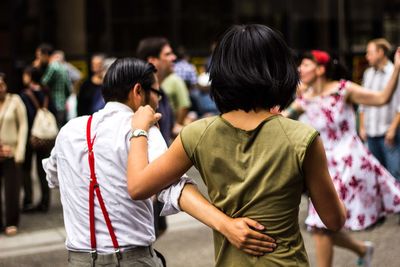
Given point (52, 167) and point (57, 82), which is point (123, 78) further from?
point (57, 82)

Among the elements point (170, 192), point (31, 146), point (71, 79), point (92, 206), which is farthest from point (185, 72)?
point (170, 192)

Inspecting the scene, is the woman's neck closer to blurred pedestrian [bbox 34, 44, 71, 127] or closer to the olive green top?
the olive green top

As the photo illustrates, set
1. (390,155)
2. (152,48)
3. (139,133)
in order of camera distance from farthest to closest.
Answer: (390,155) → (152,48) → (139,133)

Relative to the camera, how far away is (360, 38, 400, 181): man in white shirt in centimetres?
890

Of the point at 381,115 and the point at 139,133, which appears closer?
the point at 139,133

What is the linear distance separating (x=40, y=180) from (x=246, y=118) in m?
7.30

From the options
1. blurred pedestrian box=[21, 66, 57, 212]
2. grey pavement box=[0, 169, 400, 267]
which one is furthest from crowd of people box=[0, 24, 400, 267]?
blurred pedestrian box=[21, 66, 57, 212]

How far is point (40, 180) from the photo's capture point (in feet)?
31.2

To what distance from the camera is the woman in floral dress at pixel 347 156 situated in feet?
19.6

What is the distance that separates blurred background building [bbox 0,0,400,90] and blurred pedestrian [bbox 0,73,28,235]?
669 centimetres

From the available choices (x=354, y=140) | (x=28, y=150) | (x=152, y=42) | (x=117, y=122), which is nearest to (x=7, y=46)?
(x=28, y=150)

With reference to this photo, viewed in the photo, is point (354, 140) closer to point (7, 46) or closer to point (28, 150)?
point (28, 150)

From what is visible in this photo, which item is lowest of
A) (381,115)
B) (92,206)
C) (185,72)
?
(185,72)

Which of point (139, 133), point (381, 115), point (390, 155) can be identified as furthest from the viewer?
point (381, 115)
